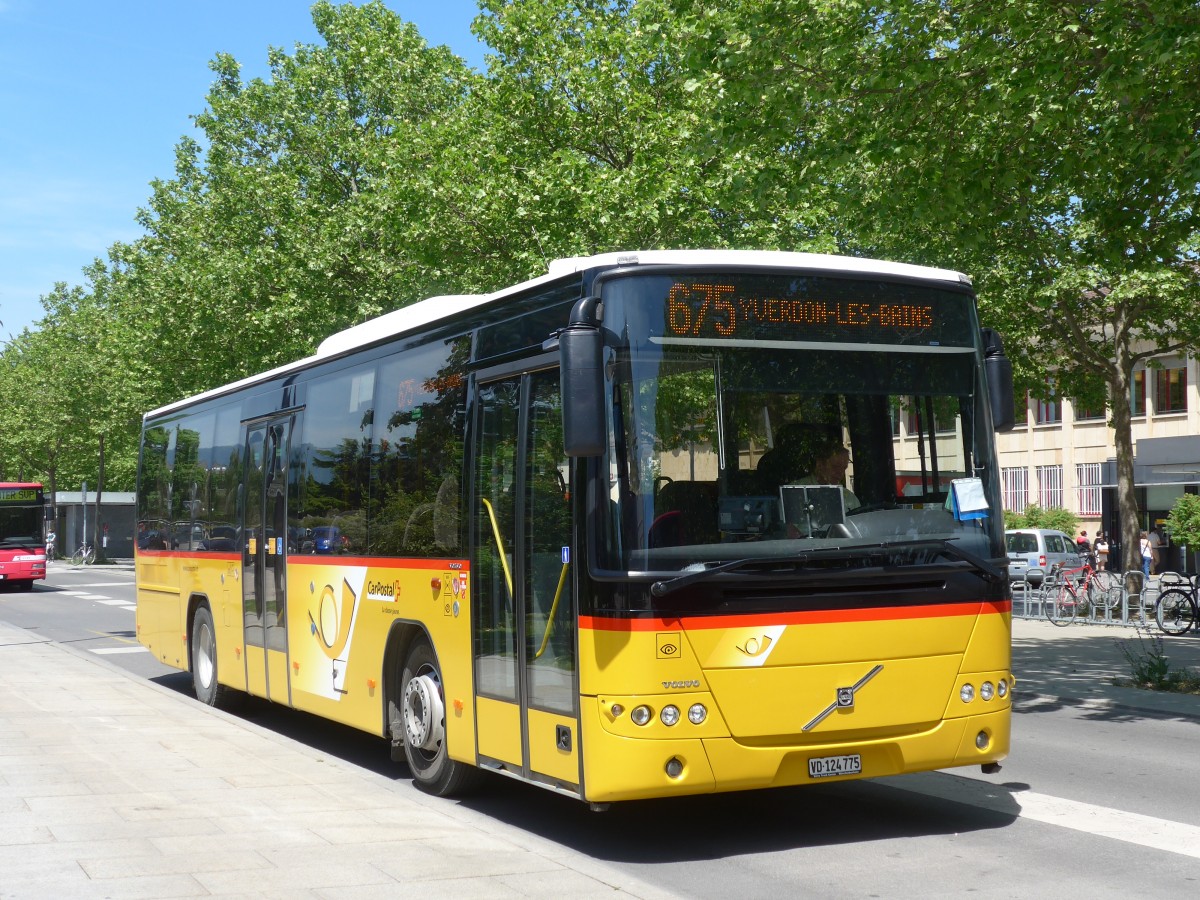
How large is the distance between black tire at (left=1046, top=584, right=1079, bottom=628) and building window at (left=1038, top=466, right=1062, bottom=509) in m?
32.3

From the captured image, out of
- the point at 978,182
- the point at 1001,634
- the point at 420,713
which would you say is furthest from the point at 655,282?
the point at 978,182

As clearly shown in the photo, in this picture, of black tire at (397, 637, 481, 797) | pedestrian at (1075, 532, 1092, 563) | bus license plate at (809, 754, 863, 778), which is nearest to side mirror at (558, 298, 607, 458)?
bus license plate at (809, 754, 863, 778)

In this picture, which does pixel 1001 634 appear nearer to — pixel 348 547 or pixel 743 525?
pixel 743 525

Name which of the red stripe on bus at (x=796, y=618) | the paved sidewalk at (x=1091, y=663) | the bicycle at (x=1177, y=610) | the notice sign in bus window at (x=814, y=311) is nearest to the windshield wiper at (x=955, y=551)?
the red stripe on bus at (x=796, y=618)

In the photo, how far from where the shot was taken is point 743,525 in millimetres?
6973

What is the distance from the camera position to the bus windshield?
688 cm

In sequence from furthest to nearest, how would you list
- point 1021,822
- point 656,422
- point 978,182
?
1. point 978,182
2. point 1021,822
3. point 656,422

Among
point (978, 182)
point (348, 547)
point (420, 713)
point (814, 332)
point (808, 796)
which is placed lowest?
point (808, 796)

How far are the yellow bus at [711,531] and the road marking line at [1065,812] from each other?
2.54 feet

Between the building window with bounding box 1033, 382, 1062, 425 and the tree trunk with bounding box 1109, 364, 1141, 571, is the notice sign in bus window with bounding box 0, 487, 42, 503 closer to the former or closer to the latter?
the tree trunk with bounding box 1109, 364, 1141, 571

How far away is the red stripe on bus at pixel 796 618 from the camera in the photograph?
22.2 ft

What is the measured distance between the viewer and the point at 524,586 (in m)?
7.69

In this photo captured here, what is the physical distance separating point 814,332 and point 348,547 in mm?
4412

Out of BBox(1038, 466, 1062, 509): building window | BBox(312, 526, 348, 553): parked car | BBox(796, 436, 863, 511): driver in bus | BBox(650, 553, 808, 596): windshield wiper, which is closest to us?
BBox(650, 553, 808, 596): windshield wiper
